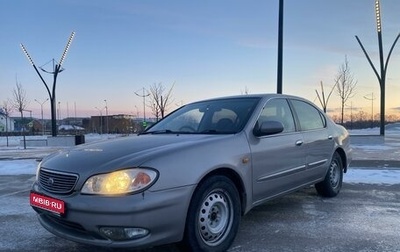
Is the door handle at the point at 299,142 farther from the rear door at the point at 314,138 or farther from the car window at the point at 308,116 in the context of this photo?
the car window at the point at 308,116

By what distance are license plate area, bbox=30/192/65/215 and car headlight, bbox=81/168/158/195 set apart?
272 millimetres

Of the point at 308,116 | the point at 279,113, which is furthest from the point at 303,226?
the point at 308,116

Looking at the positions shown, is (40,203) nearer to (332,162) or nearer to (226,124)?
(226,124)

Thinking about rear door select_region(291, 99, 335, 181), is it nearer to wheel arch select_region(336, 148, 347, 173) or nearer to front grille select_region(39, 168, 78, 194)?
wheel arch select_region(336, 148, 347, 173)

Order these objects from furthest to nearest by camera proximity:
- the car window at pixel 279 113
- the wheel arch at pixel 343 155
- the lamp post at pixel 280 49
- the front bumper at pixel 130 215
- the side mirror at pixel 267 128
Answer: the lamp post at pixel 280 49 < the wheel arch at pixel 343 155 < the car window at pixel 279 113 < the side mirror at pixel 267 128 < the front bumper at pixel 130 215

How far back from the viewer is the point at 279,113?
508cm

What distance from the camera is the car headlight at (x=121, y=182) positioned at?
3.22 metres

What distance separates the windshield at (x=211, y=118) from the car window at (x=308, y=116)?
0.92 metres

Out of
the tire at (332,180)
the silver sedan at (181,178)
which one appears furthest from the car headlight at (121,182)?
the tire at (332,180)

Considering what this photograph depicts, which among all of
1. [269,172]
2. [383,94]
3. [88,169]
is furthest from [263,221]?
[383,94]

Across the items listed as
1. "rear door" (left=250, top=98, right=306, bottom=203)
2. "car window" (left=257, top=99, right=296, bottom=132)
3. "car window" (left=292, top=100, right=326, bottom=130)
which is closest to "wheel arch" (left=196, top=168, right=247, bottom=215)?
"rear door" (left=250, top=98, right=306, bottom=203)

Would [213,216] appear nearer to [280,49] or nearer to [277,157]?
[277,157]

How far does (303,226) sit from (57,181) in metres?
2.87

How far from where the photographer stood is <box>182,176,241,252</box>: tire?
139 inches
